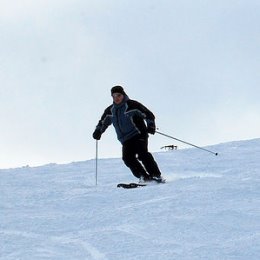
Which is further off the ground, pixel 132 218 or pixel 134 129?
pixel 134 129

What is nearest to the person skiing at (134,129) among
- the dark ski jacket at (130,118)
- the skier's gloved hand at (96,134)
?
the dark ski jacket at (130,118)

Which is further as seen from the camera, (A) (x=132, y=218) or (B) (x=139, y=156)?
(B) (x=139, y=156)

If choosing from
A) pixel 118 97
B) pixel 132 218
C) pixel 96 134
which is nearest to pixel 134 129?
pixel 118 97

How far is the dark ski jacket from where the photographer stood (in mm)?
10461

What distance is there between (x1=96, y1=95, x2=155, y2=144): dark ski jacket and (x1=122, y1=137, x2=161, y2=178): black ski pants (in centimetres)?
8

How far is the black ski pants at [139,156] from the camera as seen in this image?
34.6 ft

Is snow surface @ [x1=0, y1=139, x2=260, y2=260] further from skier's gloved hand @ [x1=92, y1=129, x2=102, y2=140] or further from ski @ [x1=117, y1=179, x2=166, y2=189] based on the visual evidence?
skier's gloved hand @ [x1=92, y1=129, x2=102, y2=140]

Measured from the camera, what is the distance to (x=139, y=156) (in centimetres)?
1064

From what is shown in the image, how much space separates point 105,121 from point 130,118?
0.55 meters

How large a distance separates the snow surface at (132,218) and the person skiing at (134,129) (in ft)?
1.81

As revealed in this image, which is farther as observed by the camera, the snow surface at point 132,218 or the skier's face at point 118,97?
the skier's face at point 118,97

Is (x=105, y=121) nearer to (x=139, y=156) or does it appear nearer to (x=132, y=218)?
(x=139, y=156)

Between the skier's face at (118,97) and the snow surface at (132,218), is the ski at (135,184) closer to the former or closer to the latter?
the snow surface at (132,218)

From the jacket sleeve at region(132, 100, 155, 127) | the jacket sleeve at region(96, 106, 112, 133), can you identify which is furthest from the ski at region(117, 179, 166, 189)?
the jacket sleeve at region(96, 106, 112, 133)
